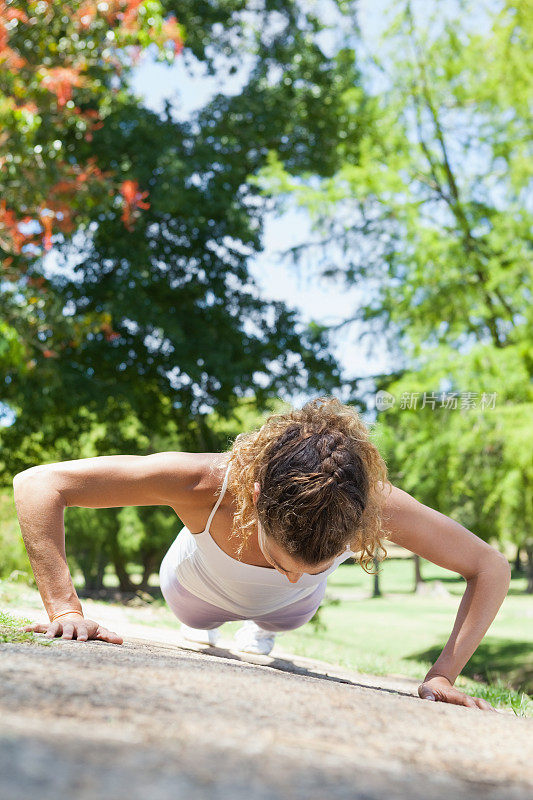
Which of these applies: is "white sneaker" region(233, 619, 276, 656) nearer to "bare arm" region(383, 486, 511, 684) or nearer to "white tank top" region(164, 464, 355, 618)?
"white tank top" region(164, 464, 355, 618)

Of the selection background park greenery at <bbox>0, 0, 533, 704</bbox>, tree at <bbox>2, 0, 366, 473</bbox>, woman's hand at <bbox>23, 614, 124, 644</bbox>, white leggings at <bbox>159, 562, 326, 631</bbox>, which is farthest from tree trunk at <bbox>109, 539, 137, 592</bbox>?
woman's hand at <bbox>23, 614, 124, 644</bbox>

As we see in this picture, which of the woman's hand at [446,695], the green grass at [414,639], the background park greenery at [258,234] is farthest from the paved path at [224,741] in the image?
the background park greenery at [258,234]

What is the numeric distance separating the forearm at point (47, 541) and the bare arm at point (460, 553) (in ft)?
3.86

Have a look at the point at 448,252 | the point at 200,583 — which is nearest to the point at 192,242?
the point at 448,252

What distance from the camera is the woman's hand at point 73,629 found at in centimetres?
240

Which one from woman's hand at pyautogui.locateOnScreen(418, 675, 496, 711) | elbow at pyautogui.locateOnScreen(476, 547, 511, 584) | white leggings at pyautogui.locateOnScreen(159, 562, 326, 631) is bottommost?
white leggings at pyautogui.locateOnScreen(159, 562, 326, 631)

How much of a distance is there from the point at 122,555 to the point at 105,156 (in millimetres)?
10297

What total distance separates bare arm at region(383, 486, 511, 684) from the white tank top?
0.82ft

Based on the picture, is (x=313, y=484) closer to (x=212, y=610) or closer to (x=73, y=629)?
(x=73, y=629)

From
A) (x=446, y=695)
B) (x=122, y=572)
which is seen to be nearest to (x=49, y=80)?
(x=446, y=695)

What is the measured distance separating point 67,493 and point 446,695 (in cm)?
146

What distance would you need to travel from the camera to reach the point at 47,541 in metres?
2.63

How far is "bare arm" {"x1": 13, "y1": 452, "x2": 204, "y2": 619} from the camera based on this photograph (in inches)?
102

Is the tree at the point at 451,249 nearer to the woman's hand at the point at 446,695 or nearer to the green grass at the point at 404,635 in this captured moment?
the green grass at the point at 404,635
